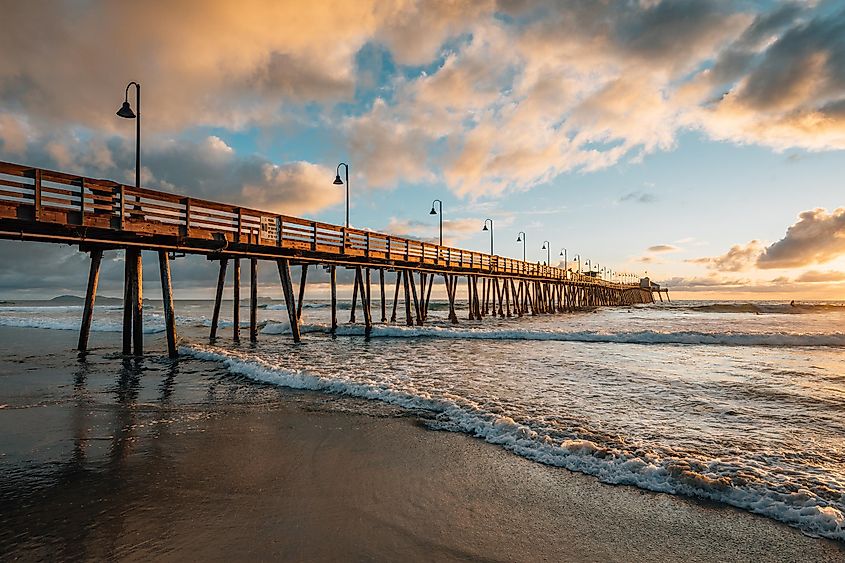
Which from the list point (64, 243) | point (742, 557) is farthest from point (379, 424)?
point (64, 243)

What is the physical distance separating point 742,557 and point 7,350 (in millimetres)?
23538

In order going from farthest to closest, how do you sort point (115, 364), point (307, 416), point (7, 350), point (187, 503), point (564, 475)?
point (7, 350) → point (115, 364) → point (307, 416) → point (564, 475) → point (187, 503)

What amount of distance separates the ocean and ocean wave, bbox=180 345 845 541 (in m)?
0.02

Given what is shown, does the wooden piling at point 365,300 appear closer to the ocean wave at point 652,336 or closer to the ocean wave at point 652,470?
the ocean wave at point 652,336

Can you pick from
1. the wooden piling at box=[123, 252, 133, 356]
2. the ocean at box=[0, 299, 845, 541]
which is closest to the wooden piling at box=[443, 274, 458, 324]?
the ocean at box=[0, 299, 845, 541]

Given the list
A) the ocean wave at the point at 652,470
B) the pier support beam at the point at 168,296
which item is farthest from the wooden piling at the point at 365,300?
the ocean wave at the point at 652,470

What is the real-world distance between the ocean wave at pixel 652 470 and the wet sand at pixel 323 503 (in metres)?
0.19

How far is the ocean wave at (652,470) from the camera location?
4039 millimetres

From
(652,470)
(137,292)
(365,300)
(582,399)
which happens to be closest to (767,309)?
(365,300)

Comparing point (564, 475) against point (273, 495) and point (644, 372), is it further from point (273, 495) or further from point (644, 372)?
point (644, 372)

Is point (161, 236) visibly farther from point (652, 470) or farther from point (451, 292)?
point (451, 292)

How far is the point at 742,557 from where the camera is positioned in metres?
3.38

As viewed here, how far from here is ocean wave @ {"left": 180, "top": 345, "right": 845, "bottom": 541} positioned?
4.04m

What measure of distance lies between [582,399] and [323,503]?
5.84m
